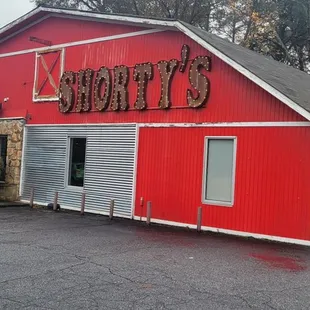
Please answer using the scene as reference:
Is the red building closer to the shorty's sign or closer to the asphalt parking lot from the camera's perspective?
the shorty's sign

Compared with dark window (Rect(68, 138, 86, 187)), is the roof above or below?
above

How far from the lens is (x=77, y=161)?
663 inches

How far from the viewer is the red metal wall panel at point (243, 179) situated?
1143 centimetres

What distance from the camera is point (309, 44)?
111 feet

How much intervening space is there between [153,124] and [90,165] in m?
3.04

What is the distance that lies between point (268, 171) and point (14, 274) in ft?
23.3

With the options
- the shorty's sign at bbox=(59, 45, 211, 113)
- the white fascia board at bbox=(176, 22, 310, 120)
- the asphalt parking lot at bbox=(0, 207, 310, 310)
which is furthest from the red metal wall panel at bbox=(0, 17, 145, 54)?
the asphalt parking lot at bbox=(0, 207, 310, 310)

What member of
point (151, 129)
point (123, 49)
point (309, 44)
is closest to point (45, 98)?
point (123, 49)

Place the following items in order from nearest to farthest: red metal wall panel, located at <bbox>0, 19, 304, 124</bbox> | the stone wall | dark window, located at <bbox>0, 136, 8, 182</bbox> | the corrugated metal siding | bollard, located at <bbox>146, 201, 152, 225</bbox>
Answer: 1. red metal wall panel, located at <bbox>0, 19, 304, 124</bbox>
2. bollard, located at <bbox>146, 201, 152, 225</bbox>
3. the corrugated metal siding
4. the stone wall
5. dark window, located at <bbox>0, 136, 8, 182</bbox>

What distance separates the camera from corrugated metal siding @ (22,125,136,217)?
15.1m

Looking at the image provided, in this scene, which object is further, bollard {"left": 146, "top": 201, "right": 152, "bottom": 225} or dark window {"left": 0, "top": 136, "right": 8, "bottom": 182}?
dark window {"left": 0, "top": 136, "right": 8, "bottom": 182}

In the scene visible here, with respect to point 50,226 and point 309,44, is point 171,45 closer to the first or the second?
point 50,226

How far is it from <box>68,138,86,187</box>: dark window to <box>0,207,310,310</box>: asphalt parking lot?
4.23 meters

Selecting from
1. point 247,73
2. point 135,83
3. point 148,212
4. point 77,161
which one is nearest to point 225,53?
point 247,73
